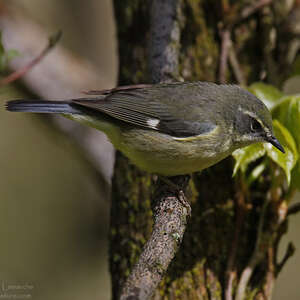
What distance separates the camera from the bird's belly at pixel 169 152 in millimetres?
3230

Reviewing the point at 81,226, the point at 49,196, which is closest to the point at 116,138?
the point at 81,226

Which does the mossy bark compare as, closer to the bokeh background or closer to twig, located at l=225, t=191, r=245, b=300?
twig, located at l=225, t=191, r=245, b=300

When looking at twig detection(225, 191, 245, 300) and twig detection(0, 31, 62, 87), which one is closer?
twig detection(225, 191, 245, 300)

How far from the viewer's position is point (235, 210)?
3531mm

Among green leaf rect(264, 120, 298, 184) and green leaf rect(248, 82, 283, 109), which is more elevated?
green leaf rect(248, 82, 283, 109)

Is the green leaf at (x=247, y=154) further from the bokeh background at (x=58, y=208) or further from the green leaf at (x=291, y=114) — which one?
the bokeh background at (x=58, y=208)

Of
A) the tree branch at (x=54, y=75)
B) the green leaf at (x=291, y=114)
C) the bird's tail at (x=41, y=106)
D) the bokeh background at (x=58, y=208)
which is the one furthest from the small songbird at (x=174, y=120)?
the bokeh background at (x=58, y=208)

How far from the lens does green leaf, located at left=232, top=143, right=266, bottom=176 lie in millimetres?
3162

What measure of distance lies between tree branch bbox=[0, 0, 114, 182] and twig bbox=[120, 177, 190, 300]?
291 cm

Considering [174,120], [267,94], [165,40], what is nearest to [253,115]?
[267,94]

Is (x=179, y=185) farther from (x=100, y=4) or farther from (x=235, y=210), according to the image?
(x=100, y=4)

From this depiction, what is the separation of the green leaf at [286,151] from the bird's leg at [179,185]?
0.66 meters

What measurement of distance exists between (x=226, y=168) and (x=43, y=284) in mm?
5072

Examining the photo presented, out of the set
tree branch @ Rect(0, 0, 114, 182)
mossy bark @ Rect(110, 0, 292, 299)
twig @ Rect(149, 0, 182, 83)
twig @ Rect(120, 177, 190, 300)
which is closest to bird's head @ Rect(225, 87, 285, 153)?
mossy bark @ Rect(110, 0, 292, 299)
